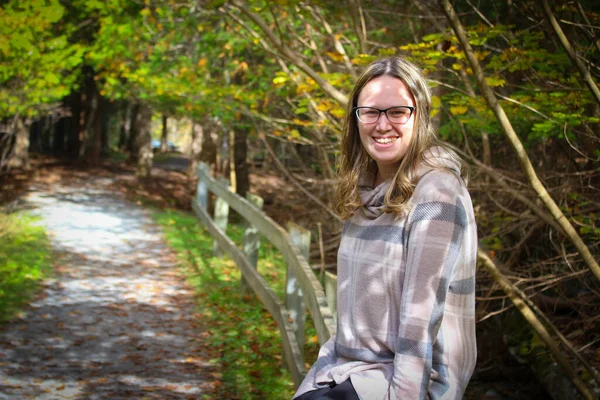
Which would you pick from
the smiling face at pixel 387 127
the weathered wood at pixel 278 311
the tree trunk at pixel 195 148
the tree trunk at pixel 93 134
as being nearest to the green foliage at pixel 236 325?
the weathered wood at pixel 278 311

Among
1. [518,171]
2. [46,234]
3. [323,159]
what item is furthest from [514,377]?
[46,234]

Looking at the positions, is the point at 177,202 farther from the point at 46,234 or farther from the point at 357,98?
the point at 357,98

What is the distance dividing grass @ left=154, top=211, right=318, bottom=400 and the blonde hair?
10.9 ft

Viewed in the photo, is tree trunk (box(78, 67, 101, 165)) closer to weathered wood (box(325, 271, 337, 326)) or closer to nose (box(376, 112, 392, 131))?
weathered wood (box(325, 271, 337, 326))

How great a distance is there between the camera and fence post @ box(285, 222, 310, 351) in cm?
505

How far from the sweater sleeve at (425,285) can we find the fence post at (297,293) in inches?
129

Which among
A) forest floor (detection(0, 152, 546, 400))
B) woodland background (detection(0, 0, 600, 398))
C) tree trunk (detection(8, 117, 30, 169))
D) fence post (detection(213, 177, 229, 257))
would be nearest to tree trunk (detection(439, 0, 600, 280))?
woodland background (detection(0, 0, 600, 398))

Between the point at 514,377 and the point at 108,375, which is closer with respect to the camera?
the point at 108,375

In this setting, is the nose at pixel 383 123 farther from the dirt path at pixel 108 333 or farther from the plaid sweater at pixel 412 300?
the dirt path at pixel 108 333

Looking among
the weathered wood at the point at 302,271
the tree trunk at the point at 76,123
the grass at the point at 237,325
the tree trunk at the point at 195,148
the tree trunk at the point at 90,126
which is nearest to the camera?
the weathered wood at the point at 302,271

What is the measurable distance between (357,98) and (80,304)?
6.03 metres

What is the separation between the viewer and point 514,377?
6.86 metres

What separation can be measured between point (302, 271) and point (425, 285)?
2.93m

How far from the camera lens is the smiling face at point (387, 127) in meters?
2.01
